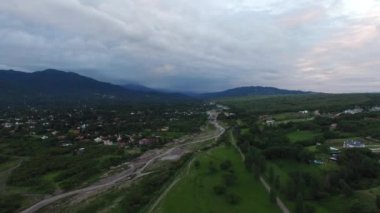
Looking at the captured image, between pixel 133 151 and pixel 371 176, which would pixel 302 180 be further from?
pixel 133 151

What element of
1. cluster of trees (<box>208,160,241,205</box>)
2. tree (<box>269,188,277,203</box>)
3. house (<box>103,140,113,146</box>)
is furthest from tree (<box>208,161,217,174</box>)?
house (<box>103,140,113,146</box>)

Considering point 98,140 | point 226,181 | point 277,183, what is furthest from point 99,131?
point 277,183

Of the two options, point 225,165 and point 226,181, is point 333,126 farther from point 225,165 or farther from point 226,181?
point 226,181

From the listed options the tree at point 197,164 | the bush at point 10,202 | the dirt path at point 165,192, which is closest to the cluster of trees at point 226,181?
the tree at point 197,164

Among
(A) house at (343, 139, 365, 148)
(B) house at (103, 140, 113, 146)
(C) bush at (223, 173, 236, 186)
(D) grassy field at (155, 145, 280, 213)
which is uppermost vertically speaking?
(A) house at (343, 139, 365, 148)

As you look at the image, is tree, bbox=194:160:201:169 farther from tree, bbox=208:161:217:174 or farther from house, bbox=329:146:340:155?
house, bbox=329:146:340:155

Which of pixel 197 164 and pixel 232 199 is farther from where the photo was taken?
pixel 197 164
